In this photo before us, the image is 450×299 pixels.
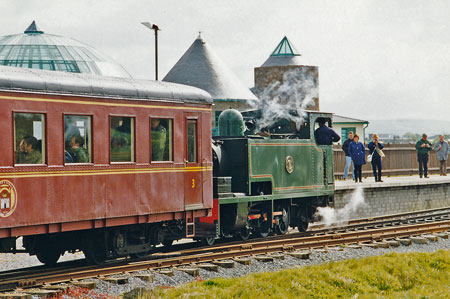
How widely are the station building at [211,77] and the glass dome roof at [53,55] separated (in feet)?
28.2

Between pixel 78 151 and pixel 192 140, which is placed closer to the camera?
pixel 78 151

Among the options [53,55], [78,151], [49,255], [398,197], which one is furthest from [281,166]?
[53,55]

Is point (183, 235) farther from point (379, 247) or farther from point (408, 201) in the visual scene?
point (408, 201)

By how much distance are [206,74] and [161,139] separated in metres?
39.2

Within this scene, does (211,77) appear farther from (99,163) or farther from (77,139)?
(77,139)

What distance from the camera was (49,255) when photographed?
13.5 m

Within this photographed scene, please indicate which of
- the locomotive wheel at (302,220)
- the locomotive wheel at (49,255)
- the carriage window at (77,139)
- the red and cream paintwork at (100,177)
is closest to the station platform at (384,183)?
the locomotive wheel at (302,220)

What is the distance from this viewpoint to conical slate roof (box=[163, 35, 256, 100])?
51772 millimetres

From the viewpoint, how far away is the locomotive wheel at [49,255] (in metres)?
13.4

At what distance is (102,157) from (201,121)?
2781mm

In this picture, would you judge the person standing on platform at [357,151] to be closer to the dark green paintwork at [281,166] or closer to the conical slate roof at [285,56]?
the dark green paintwork at [281,166]

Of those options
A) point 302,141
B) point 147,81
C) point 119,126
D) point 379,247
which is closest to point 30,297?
point 119,126

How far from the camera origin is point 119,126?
42.9ft

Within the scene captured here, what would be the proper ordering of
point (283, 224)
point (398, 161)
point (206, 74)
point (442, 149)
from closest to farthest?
1. point (283, 224)
2. point (442, 149)
3. point (398, 161)
4. point (206, 74)
